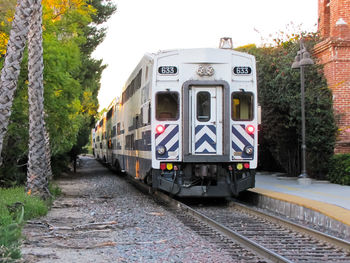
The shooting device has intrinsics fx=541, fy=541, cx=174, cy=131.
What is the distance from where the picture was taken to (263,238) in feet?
29.9

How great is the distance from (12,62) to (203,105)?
17.2ft

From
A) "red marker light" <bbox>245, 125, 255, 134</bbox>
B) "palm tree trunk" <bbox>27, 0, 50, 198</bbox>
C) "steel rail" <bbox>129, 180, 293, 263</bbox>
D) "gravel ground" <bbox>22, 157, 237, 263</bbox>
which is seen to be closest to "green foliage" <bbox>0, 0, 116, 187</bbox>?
"palm tree trunk" <bbox>27, 0, 50, 198</bbox>

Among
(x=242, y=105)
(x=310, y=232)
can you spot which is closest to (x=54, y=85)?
(x=242, y=105)

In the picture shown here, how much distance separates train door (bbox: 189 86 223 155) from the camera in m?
13.2

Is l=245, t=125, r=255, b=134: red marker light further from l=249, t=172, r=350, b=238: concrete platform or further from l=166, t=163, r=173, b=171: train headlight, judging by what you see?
l=166, t=163, r=173, b=171: train headlight

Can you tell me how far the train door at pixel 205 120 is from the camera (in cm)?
1316

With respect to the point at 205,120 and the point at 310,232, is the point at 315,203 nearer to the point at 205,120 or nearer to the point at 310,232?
the point at 310,232

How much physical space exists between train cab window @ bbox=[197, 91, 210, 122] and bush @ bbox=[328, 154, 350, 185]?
590 cm

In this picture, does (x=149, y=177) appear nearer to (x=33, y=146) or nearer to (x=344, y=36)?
(x=33, y=146)

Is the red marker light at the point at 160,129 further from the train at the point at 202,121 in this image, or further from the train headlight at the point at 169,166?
the train headlight at the point at 169,166

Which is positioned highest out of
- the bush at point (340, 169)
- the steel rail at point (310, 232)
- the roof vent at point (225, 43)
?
the roof vent at point (225, 43)

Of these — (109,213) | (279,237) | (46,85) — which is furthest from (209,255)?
(46,85)

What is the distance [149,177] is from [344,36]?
854 centimetres

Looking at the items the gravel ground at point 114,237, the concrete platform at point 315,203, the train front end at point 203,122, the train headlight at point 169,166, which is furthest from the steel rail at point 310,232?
the train headlight at point 169,166
